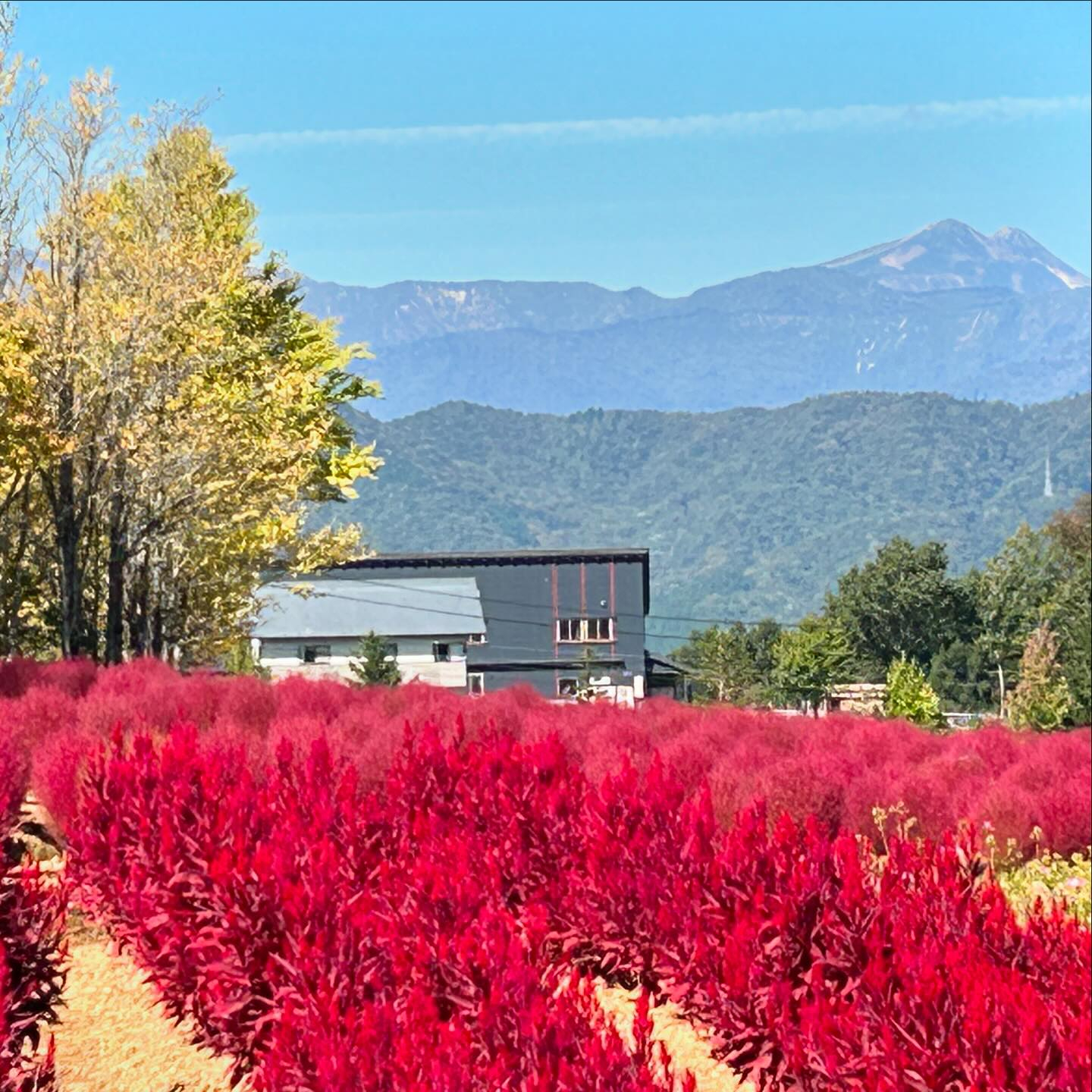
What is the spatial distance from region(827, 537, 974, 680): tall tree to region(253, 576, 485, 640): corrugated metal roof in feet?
84.0

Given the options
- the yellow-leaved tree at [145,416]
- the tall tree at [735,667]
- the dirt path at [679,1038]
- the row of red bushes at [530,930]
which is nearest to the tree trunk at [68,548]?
the yellow-leaved tree at [145,416]

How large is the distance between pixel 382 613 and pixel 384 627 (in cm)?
108

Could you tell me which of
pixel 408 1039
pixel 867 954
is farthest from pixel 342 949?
pixel 867 954

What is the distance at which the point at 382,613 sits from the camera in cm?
8225

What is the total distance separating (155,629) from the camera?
24.4 metres

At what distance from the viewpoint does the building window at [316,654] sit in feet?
266

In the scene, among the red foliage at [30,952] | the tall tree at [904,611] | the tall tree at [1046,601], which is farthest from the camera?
the tall tree at [1046,601]

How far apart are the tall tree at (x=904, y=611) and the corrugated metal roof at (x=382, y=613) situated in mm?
25595

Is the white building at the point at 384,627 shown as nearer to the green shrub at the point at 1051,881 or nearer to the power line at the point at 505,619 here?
the power line at the point at 505,619

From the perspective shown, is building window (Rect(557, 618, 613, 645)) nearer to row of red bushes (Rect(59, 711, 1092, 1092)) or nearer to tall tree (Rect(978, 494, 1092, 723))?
tall tree (Rect(978, 494, 1092, 723))

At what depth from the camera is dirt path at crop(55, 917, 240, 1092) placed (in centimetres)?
586

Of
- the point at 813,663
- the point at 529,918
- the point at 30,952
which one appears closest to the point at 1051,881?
the point at 529,918

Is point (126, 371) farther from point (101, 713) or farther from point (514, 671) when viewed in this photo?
point (514, 671)

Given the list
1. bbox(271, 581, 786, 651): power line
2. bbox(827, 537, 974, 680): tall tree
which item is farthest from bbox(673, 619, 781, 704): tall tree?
bbox(271, 581, 786, 651): power line
